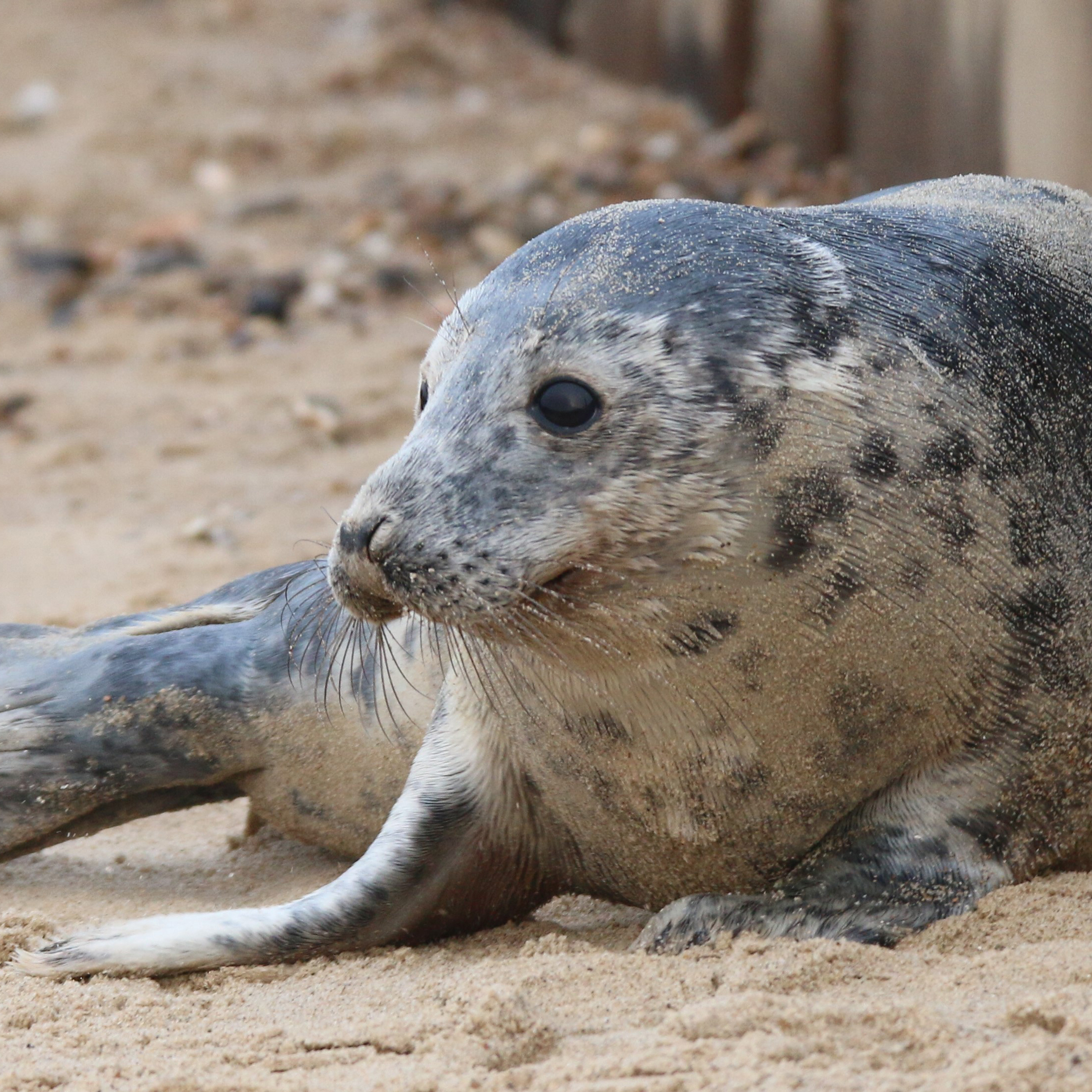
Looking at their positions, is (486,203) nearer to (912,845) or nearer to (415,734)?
(415,734)

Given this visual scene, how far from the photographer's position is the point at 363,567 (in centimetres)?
271

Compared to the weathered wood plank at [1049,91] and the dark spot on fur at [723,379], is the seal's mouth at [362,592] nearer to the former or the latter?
the dark spot on fur at [723,379]

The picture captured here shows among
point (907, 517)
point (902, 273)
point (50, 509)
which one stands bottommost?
point (50, 509)

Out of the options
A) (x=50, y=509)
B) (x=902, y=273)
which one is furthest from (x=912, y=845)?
(x=50, y=509)

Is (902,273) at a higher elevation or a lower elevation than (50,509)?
higher

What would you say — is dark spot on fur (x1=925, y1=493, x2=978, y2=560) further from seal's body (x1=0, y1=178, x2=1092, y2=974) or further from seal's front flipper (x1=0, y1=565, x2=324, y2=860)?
seal's front flipper (x1=0, y1=565, x2=324, y2=860)

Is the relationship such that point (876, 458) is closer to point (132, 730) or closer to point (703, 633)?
point (703, 633)

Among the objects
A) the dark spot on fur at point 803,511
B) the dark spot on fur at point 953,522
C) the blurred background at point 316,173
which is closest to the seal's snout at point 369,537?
the dark spot on fur at point 803,511

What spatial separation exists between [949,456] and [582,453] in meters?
0.56

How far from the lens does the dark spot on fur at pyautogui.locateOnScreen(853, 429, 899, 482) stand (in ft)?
8.94

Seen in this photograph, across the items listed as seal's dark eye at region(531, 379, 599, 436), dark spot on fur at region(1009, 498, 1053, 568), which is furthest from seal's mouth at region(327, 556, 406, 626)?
dark spot on fur at region(1009, 498, 1053, 568)

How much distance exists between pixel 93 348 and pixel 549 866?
497 cm

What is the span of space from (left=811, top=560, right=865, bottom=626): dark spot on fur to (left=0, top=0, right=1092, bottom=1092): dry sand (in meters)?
0.50

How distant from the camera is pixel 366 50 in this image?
429 inches
